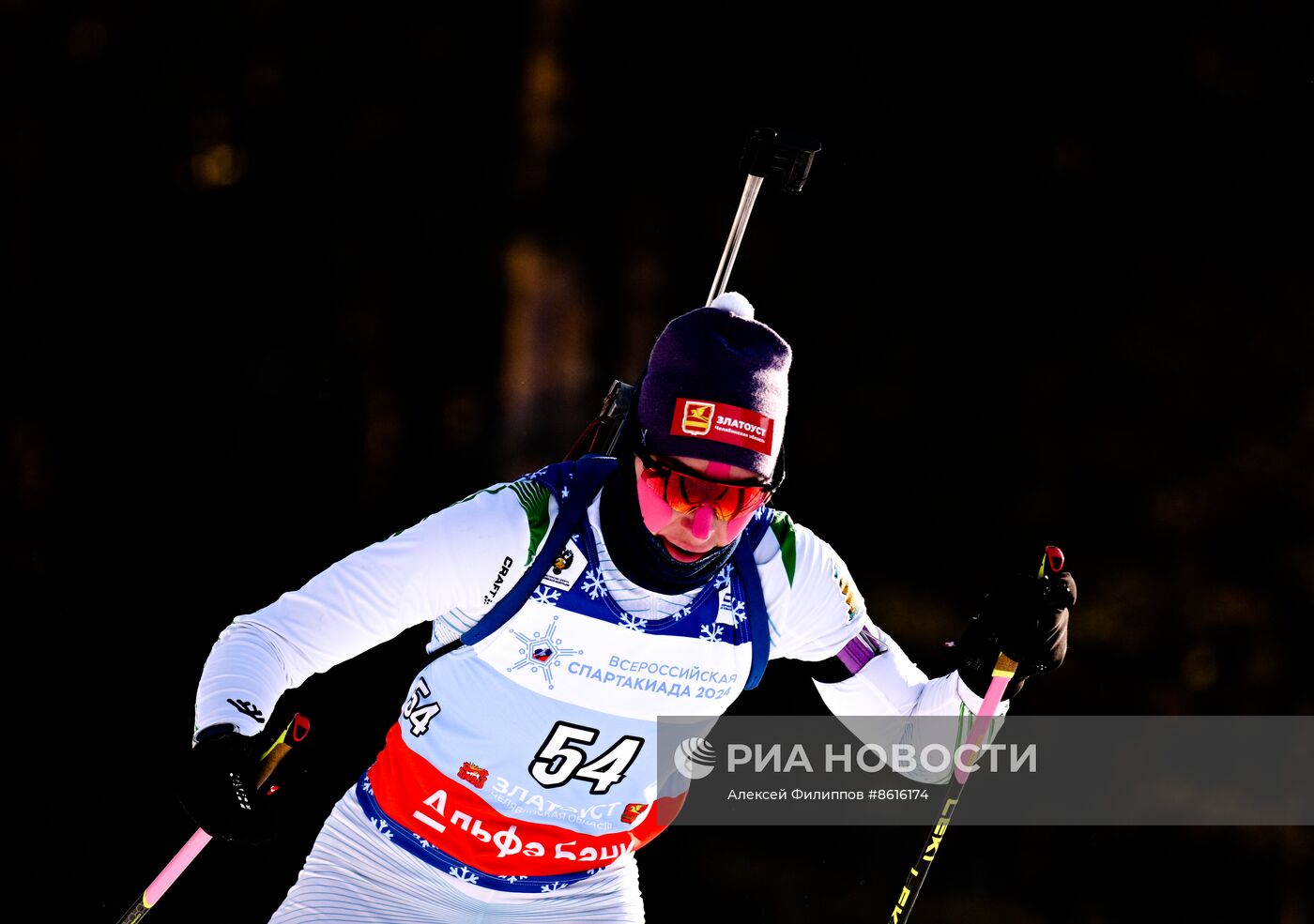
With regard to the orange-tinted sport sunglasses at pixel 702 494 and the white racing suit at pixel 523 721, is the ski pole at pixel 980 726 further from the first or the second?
the orange-tinted sport sunglasses at pixel 702 494

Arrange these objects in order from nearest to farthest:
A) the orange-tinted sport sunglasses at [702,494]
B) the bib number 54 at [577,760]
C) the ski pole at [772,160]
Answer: the orange-tinted sport sunglasses at [702,494]
the bib number 54 at [577,760]
the ski pole at [772,160]

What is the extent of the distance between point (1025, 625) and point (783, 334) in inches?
108

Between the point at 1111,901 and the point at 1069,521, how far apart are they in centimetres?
151

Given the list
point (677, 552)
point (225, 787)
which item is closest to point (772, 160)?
point (677, 552)

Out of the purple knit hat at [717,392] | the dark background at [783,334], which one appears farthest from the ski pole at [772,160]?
the dark background at [783,334]

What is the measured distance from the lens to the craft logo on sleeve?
2.47 metres

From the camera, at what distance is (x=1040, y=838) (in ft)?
17.3

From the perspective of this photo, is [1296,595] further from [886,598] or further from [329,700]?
[329,700]

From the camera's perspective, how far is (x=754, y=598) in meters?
2.63

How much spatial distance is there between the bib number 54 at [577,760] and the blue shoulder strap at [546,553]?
0.79 ft

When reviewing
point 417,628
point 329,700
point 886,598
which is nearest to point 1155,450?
point 886,598

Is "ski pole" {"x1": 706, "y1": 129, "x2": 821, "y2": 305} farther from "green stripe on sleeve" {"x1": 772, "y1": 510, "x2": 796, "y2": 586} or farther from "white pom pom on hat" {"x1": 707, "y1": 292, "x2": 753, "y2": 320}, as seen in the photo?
"green stripe on sleeve" {"x1": 772, "y1": 510, "x2": 796, "y2": 586}

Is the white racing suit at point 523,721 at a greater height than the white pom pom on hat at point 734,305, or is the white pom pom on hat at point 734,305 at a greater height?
the white pom pom on hat at point 734,305

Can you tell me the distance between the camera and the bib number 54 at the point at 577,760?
2543 mm
